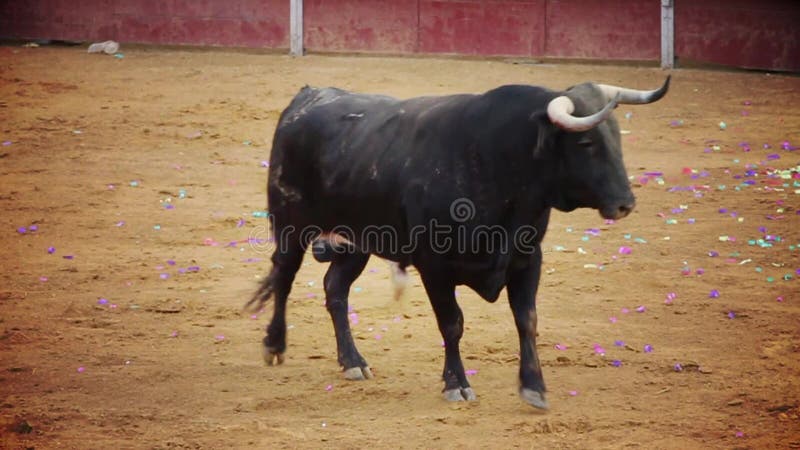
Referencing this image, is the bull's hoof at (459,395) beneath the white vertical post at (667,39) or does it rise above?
beneath

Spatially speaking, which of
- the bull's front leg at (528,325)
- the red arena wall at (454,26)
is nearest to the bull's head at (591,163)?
the bull's front leg at (528,325)

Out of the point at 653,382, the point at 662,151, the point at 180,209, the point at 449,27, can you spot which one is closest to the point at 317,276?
the point at 180,209

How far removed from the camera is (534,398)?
5605mm

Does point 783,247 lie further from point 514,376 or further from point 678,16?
point 678,16

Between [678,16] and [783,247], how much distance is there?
280 inches

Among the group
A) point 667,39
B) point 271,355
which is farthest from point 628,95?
point 667,39

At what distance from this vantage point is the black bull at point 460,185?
542 centimetres

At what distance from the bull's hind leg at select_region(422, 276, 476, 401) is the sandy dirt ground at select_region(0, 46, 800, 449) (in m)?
0.08

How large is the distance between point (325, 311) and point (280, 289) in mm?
944

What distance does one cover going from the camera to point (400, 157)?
5.90 metres

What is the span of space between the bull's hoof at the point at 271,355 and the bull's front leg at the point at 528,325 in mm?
1385

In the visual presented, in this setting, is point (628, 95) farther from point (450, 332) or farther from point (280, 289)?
point (280, 289)

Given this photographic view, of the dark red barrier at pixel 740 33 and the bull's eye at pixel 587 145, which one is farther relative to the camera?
the dark red barrier at pixel 740 33

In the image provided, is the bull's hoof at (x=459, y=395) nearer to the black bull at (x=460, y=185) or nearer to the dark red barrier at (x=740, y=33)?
the black bull at (x=460, y=185)
